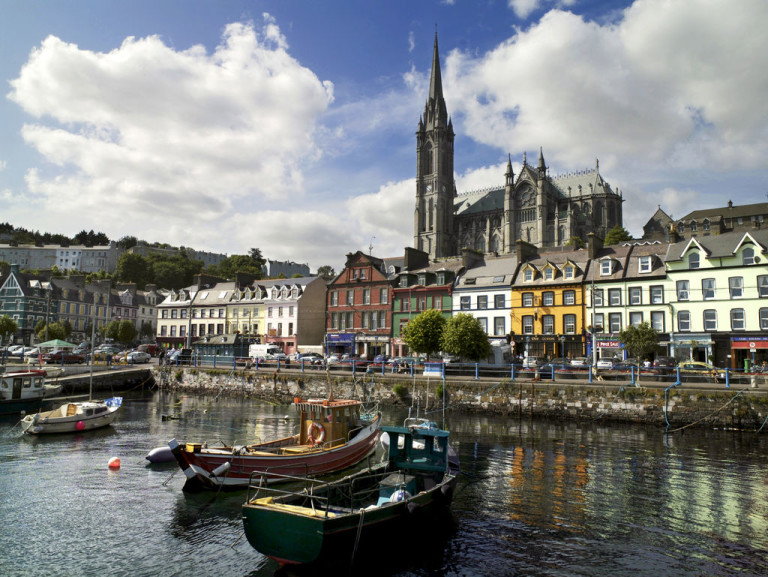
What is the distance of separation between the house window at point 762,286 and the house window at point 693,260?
491cm

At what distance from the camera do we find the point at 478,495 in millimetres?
17562

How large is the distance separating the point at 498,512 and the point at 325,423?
7570mm

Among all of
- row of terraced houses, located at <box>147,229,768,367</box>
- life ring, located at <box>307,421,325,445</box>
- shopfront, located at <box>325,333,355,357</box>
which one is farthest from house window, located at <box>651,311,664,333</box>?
life ring, located at <box>307,421,325,445</box>

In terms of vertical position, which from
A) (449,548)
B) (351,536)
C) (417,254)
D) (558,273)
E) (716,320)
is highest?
(417,254)

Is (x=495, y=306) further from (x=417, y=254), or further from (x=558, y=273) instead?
(x=417, y=254)

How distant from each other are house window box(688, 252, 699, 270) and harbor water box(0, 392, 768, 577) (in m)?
25.2

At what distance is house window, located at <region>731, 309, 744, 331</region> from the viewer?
150 ft

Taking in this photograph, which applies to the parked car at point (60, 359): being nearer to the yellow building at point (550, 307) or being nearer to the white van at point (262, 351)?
the white van at point (262, 351)

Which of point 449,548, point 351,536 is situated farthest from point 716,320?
point 351,536

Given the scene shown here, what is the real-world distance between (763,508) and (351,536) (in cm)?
1323

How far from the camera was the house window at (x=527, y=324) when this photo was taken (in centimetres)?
5494

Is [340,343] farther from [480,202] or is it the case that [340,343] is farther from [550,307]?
[480,202]

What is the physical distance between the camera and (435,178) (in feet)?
479

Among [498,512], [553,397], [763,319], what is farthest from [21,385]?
[763,319]
